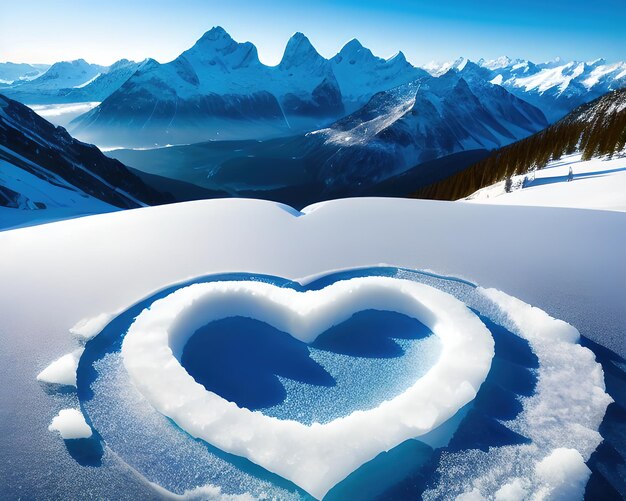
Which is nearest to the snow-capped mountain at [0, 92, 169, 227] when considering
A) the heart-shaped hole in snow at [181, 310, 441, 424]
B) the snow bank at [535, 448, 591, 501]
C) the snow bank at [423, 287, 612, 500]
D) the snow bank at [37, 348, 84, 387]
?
the snow bank at [37, 348, 84, 387]

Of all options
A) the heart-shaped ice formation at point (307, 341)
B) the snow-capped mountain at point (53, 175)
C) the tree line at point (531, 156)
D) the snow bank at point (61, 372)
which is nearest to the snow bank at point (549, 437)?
the heart-shaped ice formation at point (307, 341)

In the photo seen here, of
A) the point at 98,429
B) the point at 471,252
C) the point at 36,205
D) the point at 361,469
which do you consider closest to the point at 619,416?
the point at 361,469

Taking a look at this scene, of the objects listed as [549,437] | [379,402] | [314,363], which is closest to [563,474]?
[549,437]

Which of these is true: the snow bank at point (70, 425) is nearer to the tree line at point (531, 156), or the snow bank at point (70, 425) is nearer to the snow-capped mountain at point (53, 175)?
the snow-capped mountain at point (53, 175)

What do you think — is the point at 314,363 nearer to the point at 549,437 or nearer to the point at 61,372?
the point at 549,437

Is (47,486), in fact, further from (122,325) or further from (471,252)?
(471,252)

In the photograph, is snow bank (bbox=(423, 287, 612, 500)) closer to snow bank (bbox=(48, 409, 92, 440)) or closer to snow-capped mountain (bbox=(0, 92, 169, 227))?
snow bank (bbox=(48, 409, 92, 440))

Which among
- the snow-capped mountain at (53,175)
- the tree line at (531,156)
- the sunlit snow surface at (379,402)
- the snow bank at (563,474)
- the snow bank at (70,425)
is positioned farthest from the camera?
the snow-capped mountain at (53,175)
